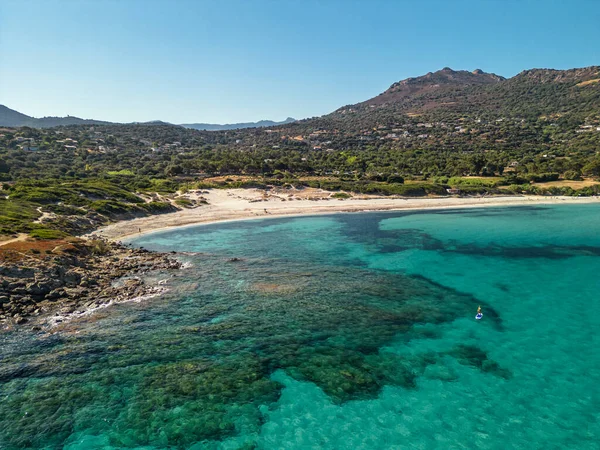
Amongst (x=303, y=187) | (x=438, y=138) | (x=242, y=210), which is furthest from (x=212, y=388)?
(x=438, y=138)

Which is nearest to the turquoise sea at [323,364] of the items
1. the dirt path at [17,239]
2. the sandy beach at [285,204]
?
the dirt path at [17,239]

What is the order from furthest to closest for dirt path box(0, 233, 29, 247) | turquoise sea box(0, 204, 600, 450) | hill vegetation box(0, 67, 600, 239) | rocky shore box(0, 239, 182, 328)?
hill vegetation box(0, 67, 600, 239)
dirt path box(0, 233, 29, 247)
rocky shore box(0, 239, 182, 328)
turquoise sea box(0, 204, 600, 450)

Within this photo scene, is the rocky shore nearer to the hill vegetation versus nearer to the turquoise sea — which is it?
the turquoise sea

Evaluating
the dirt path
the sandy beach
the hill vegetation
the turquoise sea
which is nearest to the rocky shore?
the turquoise sea

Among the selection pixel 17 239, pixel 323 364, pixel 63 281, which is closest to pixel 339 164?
pixel 17 239

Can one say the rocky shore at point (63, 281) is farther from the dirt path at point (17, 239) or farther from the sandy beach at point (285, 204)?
the sandy beach at point (285, 204)

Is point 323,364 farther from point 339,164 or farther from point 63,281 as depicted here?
point 339,164

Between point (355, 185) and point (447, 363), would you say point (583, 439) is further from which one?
point (355, 185)
